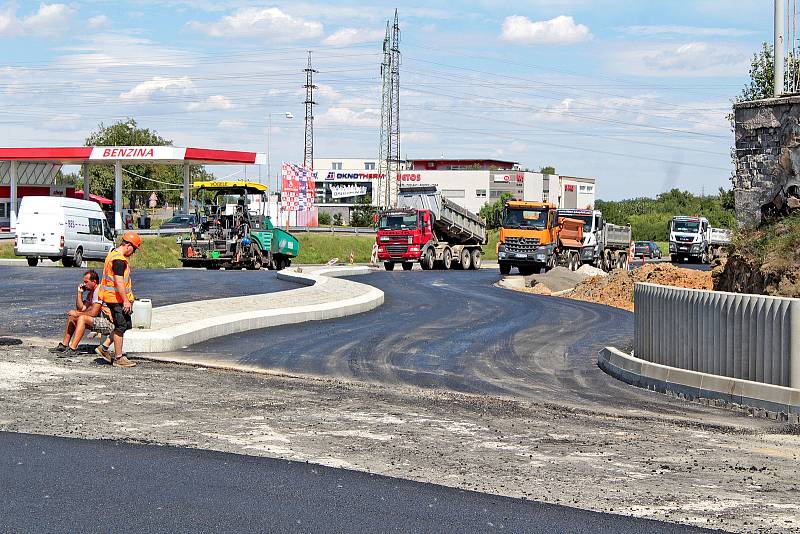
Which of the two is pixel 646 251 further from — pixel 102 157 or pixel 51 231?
pixel 51 231

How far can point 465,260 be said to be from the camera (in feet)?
177

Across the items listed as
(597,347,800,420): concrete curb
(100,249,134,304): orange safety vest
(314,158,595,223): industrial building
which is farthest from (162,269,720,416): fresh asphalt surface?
(314,158,595,223): industrial building

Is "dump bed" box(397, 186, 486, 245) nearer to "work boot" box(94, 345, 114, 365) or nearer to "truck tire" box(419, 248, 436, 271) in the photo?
"truck tire" box(419, 248, 436, 271)

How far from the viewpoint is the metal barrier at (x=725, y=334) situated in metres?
11.8

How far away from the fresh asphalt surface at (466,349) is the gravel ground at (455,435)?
1.06 metres

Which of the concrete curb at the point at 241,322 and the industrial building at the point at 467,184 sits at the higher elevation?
the industrial building at the point at 467,184

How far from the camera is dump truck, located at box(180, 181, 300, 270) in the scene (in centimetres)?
4350

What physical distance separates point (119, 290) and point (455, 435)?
6.10 meters

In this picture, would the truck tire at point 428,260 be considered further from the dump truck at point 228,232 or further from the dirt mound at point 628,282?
the dirt mound at point 628,282

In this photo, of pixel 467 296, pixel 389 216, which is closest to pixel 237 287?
pixel 467 296

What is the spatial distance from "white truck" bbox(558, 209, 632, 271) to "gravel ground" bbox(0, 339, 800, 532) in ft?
130

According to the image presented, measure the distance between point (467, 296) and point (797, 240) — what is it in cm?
1683

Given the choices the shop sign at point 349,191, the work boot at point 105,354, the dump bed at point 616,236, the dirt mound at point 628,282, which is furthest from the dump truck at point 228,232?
the shop sign at point 349,191

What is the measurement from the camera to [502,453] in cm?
919
